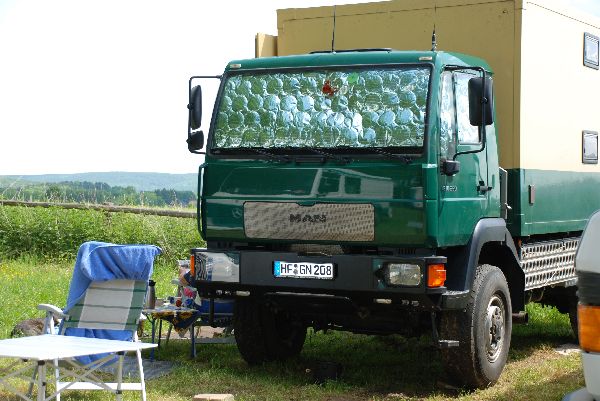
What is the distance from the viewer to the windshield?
26.5 ft

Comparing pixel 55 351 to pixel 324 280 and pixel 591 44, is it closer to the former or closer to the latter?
pixel 324 280

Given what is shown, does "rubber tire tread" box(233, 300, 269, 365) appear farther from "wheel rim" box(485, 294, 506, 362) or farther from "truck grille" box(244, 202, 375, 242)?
"wheel rim" box(485, 294, 506, 362)

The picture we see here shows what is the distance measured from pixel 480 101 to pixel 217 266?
252 centimetres

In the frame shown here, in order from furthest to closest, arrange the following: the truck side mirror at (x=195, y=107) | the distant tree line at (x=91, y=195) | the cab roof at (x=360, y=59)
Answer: the distant tree line at (x=91, y=195)
the truck side mirror at (x=195, y=107)
the cab roof at (x=360, y=59)

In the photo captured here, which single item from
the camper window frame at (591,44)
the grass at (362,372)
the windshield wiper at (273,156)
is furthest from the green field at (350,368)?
the camper window frame at (591,44)

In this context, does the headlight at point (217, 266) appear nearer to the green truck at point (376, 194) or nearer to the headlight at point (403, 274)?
the green truck at point (376, 194)

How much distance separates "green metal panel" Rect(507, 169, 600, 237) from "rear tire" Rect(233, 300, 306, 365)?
7.24 feet

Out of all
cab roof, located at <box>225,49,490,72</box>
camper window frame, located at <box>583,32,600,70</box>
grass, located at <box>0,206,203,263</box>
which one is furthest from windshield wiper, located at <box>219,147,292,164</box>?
grass, located at <box>0,206,203,263</box>

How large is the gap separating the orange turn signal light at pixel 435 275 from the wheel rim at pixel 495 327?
0.83 meters

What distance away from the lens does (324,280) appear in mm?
8172

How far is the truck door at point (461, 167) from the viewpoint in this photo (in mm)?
7996

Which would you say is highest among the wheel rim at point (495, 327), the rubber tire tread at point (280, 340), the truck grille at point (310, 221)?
the truck grille at point (310, 221)

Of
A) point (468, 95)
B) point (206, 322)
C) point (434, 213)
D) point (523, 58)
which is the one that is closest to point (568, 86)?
point (523, 58)

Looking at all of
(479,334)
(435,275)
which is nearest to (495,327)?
(479,334)
